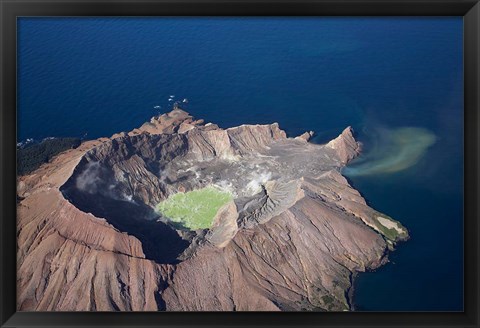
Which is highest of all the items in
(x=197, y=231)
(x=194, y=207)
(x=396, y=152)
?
(x=396, y=152)
